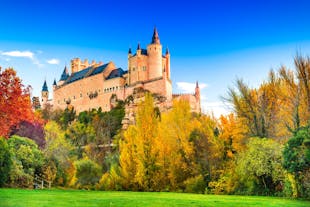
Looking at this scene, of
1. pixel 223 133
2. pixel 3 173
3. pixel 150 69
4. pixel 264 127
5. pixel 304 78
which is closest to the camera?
pixel 3 173

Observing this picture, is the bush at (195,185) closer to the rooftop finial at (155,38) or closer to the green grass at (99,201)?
the green grass at (99,201)

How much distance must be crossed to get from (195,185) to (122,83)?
1341 inches

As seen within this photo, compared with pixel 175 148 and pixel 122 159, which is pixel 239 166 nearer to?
pixel 175 148

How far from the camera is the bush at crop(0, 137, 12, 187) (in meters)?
13.0

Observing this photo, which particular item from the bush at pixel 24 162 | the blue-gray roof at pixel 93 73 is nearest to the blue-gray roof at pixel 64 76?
the blue-gray roof at pixel 93 73

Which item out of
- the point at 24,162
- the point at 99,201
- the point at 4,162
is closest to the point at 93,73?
the point at 24,162

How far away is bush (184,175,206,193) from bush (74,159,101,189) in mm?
6770

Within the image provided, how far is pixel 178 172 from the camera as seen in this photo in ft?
56.7

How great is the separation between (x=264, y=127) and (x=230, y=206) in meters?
9.29

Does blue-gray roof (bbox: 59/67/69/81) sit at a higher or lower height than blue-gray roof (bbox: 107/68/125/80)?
higher

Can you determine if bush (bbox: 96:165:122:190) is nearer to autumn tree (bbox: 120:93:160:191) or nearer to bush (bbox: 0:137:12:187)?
autumn tree (bbox: 120:93:160:191)

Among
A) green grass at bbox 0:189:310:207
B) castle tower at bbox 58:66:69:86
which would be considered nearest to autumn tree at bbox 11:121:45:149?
green grass at bbox 0:189:310:207

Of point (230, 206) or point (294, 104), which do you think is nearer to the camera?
point (230, 206)

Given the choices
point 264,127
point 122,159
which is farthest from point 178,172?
point 264,127
